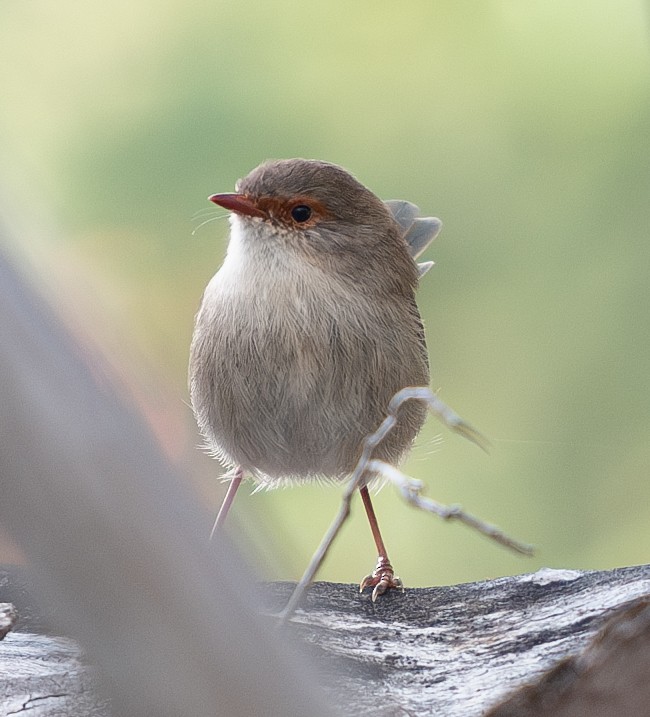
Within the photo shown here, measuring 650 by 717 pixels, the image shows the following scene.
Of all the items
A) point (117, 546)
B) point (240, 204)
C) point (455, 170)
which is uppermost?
point (455, 170)

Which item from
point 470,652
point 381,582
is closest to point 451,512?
point 470,652

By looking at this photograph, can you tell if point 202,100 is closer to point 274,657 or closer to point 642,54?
point 642,54

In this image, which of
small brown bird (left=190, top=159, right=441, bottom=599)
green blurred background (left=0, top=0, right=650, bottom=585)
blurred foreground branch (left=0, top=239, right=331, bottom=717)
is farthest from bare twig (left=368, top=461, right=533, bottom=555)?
green blurred background (left=0, top=0, right=650, bottom=585)

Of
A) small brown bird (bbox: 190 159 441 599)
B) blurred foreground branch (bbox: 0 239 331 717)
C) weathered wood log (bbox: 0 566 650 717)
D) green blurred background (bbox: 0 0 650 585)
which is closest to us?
blurred foreground branch (bbox: 0 239 331 717)

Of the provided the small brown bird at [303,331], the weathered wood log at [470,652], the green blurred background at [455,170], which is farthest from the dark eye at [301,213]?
the green blurred background at [455,170]

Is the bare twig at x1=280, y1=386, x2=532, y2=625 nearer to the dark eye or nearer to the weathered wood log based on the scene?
the weathered wood log

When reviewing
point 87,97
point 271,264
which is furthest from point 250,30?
point 271,264

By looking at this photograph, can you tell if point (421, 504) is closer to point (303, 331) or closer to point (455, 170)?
point (303, 331)
